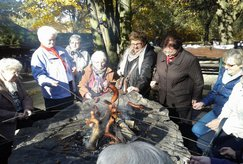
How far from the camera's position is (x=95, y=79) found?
4.23m

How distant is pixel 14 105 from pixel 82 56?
84.9 inches

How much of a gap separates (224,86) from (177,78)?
2.20 feet

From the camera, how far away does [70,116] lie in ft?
12.6

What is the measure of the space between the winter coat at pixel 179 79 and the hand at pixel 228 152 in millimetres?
1515

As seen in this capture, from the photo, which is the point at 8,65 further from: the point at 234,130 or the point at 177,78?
the point at 234,130

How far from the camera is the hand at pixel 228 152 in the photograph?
2822mm

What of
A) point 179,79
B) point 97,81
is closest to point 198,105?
point 179,79

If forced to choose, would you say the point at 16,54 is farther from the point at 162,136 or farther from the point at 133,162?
the point at 133,162

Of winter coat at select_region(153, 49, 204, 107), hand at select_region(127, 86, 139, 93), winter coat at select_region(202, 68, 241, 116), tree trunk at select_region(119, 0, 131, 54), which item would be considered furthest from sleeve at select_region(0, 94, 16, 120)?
tree trunk at select_region(119, 0, 131, 54)

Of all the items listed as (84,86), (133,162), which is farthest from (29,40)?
(133,162)

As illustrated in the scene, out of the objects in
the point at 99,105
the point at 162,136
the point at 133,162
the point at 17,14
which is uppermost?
the point at 17,14

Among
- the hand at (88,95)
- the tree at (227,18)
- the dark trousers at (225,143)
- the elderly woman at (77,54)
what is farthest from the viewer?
the tree at (227,18)

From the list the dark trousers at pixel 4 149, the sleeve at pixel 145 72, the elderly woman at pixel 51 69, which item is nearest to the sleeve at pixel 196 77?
the sleeve at pixel 145 72

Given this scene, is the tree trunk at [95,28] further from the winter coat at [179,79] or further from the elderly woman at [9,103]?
the elderly woman at [9,103]
